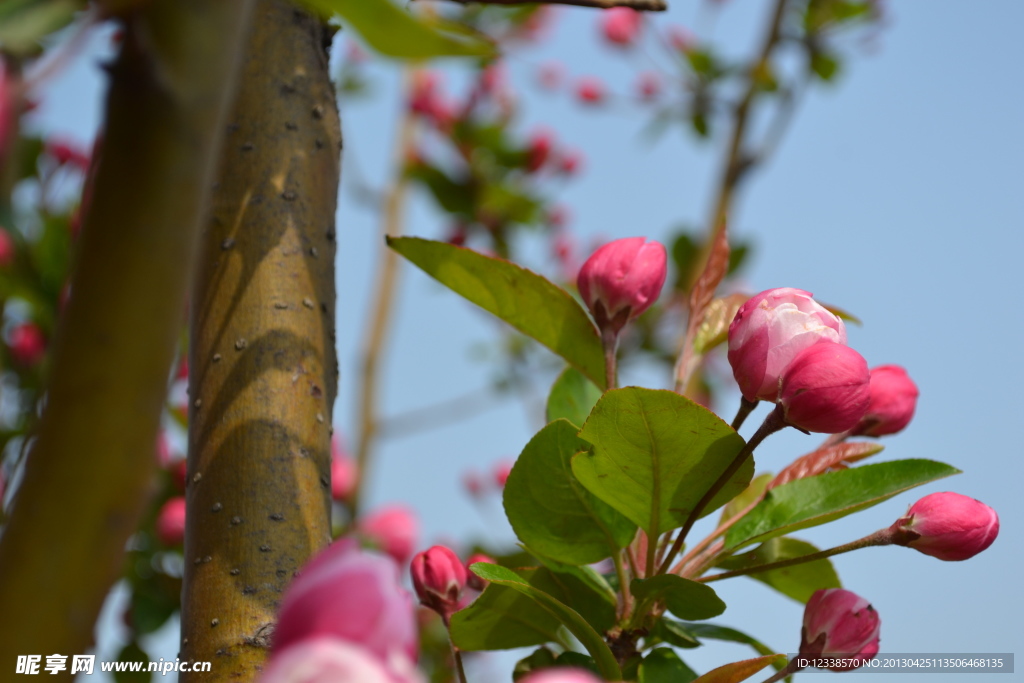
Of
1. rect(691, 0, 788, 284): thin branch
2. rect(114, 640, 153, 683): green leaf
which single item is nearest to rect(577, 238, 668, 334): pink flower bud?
rect(114, 640, 153, 683): green leaf

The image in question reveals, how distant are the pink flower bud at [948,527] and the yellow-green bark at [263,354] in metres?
0.35

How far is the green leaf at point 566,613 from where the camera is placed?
440 millimetres

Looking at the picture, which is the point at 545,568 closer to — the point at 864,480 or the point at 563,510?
the point at 563,510

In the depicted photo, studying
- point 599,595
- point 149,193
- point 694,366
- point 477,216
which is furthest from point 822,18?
point 149,193

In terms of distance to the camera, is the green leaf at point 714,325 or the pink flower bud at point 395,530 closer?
the green leaf at point 714,325

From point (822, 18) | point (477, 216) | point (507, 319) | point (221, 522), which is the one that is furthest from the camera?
point (477, 216)

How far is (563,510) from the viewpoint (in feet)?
1.64

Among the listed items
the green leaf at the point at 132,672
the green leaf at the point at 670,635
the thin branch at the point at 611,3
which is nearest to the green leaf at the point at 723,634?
the green leaf at the point at 670,635

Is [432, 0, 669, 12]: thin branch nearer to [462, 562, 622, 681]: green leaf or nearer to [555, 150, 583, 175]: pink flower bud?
[462, 562, 622, 681]: green leaf

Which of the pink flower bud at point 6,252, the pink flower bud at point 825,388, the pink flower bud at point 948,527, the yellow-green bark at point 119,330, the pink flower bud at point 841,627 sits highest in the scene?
the yellow-green bark at point 119,330

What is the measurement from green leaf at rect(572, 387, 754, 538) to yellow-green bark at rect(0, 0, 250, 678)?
0.24 meters

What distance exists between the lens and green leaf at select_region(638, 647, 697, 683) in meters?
0.49

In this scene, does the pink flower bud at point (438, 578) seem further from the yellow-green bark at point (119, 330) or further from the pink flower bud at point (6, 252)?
the pink flower bud at point (6, 252)

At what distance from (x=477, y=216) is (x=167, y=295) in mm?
2274
